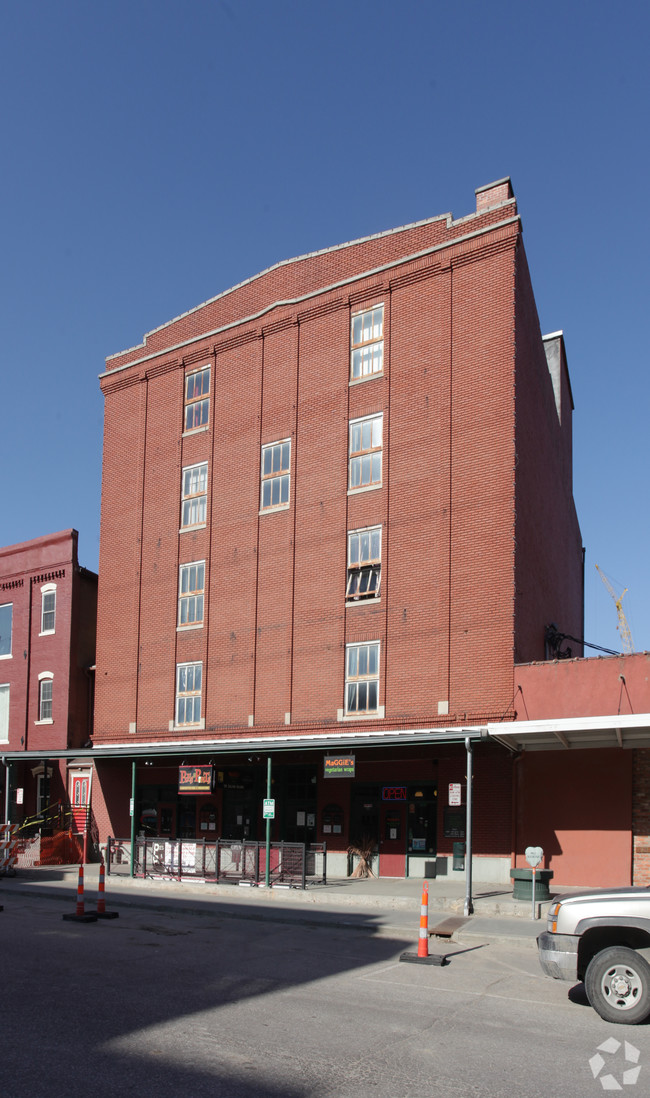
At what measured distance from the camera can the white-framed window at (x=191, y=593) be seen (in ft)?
110

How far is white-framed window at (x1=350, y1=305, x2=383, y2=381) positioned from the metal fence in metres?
14.5

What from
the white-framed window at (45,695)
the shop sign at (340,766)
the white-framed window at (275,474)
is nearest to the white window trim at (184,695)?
the white-framed window at (275,474)

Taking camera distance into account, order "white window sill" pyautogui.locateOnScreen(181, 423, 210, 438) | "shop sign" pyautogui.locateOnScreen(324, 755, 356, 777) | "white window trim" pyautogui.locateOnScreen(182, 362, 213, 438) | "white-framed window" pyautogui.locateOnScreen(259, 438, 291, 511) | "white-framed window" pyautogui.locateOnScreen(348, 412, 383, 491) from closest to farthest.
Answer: "shop sign" pyautogui.locateOnScreen(324, 755, 356, 777) < "white-framed window" pyautogui.locateOnScreen(348, 412, 383, 491) < "white-framed window" pyautogui.locateOnScreen(259, 438, 291, 511) < "white window sill" pyautogui.locateOnScreen(181, 423, 210, 438) < "white window trim" pyautogui.locateOnScreen(182, 362, 213, 438)

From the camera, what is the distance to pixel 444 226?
29.6 metres

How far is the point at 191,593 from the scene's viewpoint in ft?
111

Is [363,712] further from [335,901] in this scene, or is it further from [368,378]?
[368,378]

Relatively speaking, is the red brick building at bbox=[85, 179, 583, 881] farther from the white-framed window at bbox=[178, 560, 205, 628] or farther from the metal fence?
the metal fence

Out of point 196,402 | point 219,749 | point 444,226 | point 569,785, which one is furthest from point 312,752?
point 444,226

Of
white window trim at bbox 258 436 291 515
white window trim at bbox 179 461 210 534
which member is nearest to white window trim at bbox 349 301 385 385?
white window trim at bbox 258 436 291 515

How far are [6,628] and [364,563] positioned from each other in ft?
60.1

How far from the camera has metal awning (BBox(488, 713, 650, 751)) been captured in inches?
803

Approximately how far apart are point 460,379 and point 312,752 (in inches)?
481

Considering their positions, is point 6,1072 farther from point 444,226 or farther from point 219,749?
point 444,226

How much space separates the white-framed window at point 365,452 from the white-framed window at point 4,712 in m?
18.4
